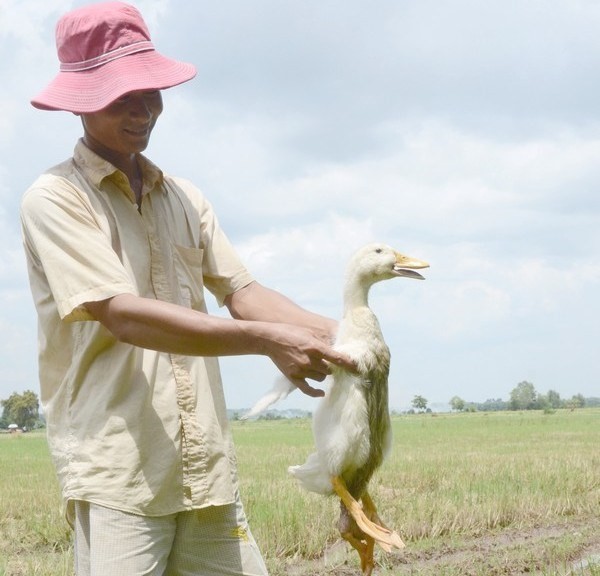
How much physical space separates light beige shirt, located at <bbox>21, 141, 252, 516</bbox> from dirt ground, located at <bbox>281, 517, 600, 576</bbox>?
11.6 ft

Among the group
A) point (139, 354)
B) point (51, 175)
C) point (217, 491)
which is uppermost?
point (51, 175)

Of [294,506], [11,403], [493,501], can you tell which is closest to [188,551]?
[294,506]

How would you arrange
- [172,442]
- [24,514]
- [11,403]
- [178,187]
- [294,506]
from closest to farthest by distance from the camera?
[172,442]
[178,187]
[294,506]
[24,514]
[11,403]

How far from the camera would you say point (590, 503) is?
357 inches

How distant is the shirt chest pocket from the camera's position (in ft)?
9.08

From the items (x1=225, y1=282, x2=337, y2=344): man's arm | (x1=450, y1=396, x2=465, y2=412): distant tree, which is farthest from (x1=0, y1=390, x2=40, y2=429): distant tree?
(x1=225, y1=282, x2=337, y2=344): man's arm

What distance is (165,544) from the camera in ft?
8.50

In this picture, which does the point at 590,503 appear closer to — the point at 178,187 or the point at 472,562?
the point at 472,562

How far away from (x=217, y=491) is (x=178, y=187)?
3.43 ft

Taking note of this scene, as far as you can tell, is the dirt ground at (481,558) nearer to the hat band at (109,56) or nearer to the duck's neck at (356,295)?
the duck's neck at (356,295)

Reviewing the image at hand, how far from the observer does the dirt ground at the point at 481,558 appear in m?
6.06

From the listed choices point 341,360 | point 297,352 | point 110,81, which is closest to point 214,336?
point 297,352

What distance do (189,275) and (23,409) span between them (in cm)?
7405

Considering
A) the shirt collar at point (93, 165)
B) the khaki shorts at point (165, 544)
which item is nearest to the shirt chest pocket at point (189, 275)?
the shirt collar at point (93, 165)
